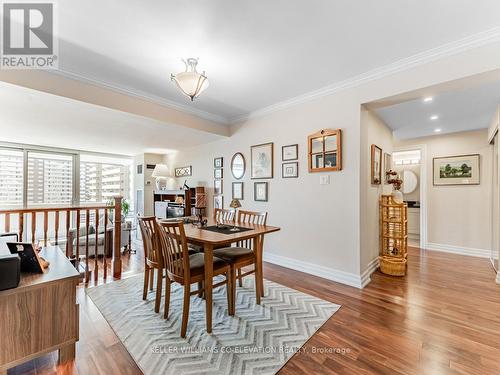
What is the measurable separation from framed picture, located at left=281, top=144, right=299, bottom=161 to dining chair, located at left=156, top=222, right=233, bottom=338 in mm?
2004

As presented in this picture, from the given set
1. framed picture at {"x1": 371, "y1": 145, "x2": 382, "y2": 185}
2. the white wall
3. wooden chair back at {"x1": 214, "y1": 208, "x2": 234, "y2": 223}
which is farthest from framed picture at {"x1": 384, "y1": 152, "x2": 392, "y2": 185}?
wooden chair back at {"x1": 214, "y1": 208, "x2": 234, "y2": 223}

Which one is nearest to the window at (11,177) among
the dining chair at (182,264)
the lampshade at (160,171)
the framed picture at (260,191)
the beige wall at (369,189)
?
the lampshade at (160,171)

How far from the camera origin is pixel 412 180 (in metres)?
5.42

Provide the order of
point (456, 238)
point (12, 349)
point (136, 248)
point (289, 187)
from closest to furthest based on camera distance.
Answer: point (12, 349), point (289, 187), point (456, 238), point (136, 248)

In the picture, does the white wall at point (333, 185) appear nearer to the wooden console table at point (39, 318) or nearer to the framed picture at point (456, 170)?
the framed picture at point (456, 170)

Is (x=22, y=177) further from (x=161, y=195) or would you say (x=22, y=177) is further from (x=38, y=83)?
(x=38, y=83)

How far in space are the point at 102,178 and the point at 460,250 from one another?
27.9 feet

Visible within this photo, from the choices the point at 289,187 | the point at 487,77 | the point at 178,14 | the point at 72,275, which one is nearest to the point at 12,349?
the point at 72,275

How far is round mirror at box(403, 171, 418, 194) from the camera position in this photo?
5390 millimetres

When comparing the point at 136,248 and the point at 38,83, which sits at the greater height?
the point at 38,83

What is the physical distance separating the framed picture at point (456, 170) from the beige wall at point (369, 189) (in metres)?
1.55

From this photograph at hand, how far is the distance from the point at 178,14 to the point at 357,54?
1747mm

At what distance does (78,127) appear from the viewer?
12.3ft

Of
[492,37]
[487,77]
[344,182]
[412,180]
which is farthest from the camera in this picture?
[412,180]
